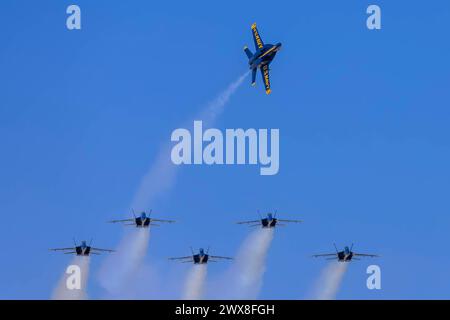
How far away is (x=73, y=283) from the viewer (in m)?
161

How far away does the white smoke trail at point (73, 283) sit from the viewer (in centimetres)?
15862

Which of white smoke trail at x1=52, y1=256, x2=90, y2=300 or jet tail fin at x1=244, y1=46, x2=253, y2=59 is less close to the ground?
jet tail fin at x1=244, y1=46, x2=253, y2=59

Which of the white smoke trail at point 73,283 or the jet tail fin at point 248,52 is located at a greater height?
the jet tail fin at point 248,52

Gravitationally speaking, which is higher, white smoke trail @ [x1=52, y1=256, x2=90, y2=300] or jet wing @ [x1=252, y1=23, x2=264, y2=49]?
jet wing @ [x1=252, y1=23, x2=264, y2=49]

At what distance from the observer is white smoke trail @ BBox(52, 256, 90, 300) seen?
15862cm

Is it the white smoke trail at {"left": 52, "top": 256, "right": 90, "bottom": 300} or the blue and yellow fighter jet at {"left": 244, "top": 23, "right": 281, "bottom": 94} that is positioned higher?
the blue and yellow fighter jet at {"left": 244, "top": 23, "right": 281, "bottom": 94}
